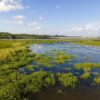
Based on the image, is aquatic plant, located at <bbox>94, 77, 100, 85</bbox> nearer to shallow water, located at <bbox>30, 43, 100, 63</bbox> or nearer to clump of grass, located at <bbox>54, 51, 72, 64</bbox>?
clump of grass, located at <bbox>54, 51, 72, 64</bbox>

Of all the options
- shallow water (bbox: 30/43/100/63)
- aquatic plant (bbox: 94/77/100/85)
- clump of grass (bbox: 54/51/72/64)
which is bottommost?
shallow water (bbox: 30/43/100/63)

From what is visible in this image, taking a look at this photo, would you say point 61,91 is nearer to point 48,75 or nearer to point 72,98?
point 72,98

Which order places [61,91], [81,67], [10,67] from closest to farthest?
[61,91] → [10,67] → [81,67]

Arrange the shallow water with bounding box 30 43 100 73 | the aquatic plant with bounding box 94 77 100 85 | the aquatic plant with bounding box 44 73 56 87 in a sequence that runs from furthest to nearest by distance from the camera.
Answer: the shallow water with bounding box 30 43 100 73
the aquatic plant with bounding box 94 77 100 85
the aquatic plant with bounding box 44 73 56 87

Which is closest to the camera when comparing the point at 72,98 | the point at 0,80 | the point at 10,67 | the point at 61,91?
the point at 72,98

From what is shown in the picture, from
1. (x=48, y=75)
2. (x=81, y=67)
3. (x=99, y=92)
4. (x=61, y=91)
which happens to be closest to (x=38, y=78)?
(x=48, y=75)

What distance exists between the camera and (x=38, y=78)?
69.2 ft

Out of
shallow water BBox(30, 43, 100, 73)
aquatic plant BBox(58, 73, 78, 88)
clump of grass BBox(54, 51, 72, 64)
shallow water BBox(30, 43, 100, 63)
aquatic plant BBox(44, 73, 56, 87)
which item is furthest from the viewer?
shallow water BBox(30, 43, 100, 63)

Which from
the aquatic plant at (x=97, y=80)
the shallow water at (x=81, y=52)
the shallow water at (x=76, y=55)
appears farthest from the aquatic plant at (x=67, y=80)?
the shallow water at (x=81, y=52)

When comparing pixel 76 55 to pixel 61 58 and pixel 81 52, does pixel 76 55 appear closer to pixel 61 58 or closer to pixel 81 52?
pixel 61 58

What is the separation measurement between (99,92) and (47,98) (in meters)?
5.71

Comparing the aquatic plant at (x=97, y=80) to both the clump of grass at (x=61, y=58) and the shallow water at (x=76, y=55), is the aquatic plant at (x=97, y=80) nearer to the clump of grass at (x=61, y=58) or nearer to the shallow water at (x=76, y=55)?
the shallow water at (x=76, y=55)

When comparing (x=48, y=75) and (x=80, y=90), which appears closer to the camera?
(x=80, y=90)

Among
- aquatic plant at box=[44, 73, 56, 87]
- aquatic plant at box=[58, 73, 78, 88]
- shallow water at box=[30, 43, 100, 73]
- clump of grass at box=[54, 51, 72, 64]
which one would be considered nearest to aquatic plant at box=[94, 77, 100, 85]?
aquatic plant at box=[58, 73, 78, 88]
